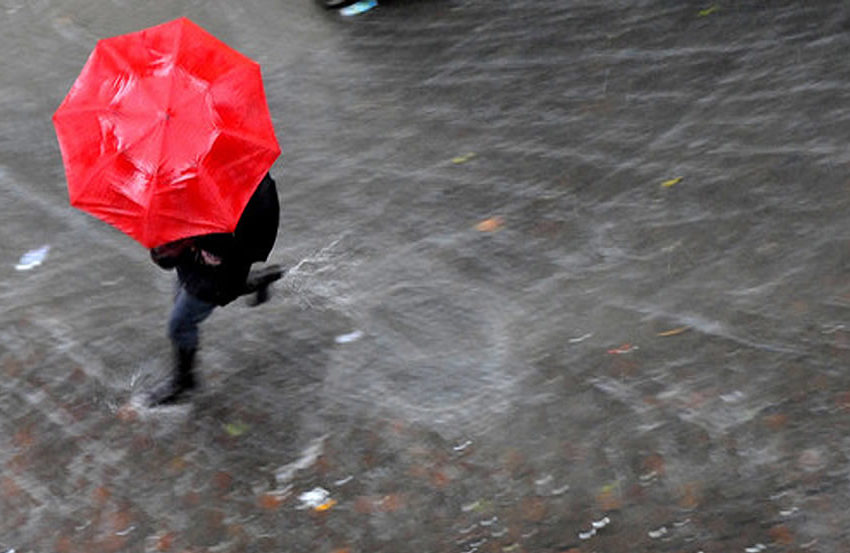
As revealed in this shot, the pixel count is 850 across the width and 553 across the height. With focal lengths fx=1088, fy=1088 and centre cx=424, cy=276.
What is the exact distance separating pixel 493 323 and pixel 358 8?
200 inches

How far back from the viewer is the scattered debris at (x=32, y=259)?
657cm

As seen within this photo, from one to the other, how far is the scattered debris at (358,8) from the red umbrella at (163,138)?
5.60 metres

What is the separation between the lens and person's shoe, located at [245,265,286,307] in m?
5.23

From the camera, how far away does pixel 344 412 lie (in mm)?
5223

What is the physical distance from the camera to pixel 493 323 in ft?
18.7

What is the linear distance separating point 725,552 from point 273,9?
7296mm

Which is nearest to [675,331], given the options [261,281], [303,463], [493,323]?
[493,323]

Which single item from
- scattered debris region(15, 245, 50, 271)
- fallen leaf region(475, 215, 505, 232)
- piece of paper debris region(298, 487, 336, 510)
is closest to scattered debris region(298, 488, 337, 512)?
piece of paper debris region(298, 487, 336, 510)

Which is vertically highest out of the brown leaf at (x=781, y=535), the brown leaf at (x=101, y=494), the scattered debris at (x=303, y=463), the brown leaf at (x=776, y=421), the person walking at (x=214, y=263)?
the person walking at (x=214, y=263)

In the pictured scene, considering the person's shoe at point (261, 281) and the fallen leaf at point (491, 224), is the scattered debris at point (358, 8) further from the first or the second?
the person's shoe at point (261, 281)

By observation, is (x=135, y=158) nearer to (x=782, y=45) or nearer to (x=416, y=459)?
(x=416, y=459)

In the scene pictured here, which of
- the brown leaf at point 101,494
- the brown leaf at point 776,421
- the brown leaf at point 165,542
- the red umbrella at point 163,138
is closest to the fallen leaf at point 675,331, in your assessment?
the brown leaf at point 776,421

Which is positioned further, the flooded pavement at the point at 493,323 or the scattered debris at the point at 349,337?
the scattered debris at the point at 349,337

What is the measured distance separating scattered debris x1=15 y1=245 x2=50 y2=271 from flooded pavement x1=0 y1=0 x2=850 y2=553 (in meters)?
0.04
